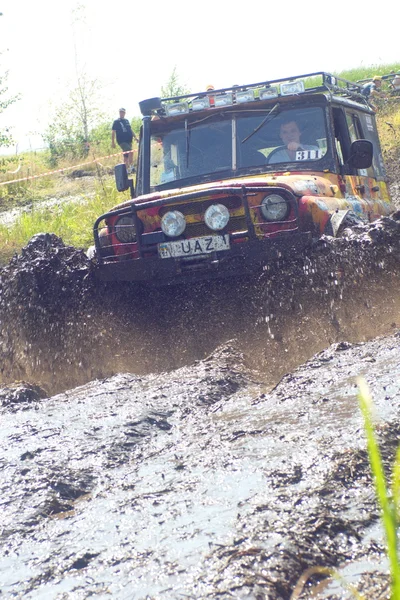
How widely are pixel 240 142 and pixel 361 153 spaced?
1004 mm

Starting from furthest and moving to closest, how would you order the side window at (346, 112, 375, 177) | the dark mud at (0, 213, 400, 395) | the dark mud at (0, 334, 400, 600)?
the side window at (346, 112, 375, 177)
the dark mud at (0, 213, 400, 395)
the dark mud at (0, 334, 400, 600)

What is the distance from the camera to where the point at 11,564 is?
98.4 inches

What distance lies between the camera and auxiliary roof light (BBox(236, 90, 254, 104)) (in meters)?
6.55

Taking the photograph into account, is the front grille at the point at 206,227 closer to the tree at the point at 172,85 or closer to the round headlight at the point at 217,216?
the round headlight at the point at 217,216

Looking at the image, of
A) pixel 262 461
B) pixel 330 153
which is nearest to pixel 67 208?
pixel 330 153

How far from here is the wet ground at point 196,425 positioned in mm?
2266

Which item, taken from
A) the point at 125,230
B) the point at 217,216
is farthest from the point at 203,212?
the point at 125,230

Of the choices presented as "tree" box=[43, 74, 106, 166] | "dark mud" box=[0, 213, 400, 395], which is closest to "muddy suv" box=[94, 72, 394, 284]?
"dark mud" box=[0, 213, 400, 395]

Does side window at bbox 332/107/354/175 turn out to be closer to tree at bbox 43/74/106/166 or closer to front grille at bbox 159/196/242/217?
front grille at bbox 159/196/242/217

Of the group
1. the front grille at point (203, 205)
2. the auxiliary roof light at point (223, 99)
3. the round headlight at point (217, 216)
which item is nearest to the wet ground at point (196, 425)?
the round headlight at point (217, 216)

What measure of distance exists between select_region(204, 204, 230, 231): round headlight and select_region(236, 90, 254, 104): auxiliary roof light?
1.37 m

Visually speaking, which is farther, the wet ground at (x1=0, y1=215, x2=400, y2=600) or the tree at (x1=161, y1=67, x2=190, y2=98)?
the tree at (x1=161, y1=67, x2=190, y2=98)

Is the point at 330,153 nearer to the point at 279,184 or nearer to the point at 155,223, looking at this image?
Answer: the point at 279,184

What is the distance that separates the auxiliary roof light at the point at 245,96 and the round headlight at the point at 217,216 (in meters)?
1.37
